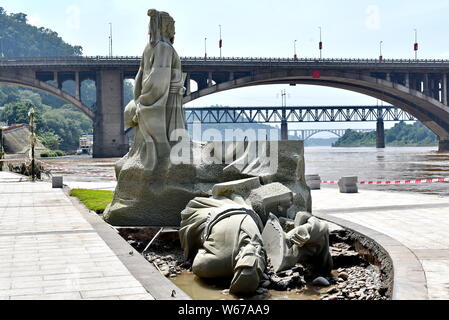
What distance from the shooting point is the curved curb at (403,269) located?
4812 mm

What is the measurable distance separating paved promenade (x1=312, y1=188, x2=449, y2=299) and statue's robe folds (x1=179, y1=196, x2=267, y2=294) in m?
1.49

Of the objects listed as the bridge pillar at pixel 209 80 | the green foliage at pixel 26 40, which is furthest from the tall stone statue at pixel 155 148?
the green foliage at pixel 26 40

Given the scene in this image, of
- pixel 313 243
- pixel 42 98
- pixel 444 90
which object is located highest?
pixel 42 98

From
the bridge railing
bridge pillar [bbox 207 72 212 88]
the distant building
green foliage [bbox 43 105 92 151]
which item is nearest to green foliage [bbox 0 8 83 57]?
green foliage [bbox 43 105 92 151]

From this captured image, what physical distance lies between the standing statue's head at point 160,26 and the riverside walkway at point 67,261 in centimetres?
344

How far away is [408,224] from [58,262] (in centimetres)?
568

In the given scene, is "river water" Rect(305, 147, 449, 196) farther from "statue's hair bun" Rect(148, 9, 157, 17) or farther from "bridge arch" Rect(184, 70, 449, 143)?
"bridge arch" Rect(184, 70, 449, 143)

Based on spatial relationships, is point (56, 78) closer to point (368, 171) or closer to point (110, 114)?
point (110, 114)

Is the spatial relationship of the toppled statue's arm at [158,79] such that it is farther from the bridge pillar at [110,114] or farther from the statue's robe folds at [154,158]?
the bridge pillar at [110,114]

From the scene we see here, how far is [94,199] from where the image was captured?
12641mm

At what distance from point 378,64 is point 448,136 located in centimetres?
1412

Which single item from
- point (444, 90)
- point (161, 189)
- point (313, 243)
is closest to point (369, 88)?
point (444, 90)
